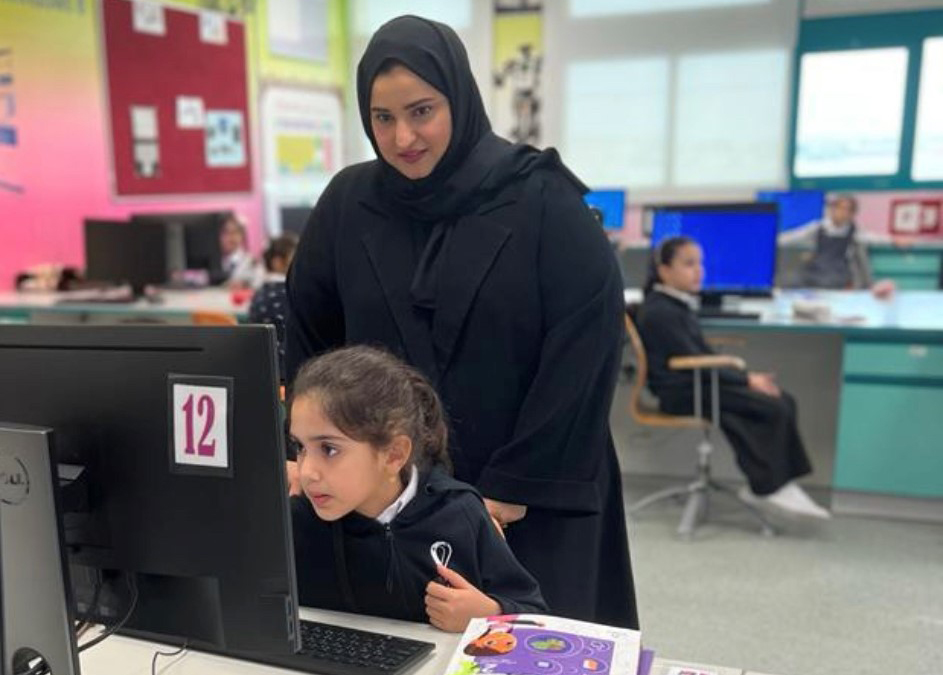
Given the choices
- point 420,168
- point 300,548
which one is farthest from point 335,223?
point 300,548

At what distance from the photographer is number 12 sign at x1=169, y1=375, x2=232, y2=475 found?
2.58 ft

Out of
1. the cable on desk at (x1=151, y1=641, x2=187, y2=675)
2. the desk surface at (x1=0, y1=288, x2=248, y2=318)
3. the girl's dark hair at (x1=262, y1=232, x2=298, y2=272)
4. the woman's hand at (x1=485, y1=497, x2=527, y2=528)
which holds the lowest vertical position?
the cable on desk at (x1=151, y1=641, x2=187, y2=675)

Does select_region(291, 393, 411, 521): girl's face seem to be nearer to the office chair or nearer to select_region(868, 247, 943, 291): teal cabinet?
the office chair

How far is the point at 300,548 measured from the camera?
3.95ft

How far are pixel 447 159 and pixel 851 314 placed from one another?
2734mm

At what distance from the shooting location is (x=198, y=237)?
4.90 metres

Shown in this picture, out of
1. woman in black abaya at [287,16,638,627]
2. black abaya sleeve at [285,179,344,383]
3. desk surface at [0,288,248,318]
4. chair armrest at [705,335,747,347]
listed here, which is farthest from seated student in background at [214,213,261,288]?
woman in black abaya at [287,16,638,627]

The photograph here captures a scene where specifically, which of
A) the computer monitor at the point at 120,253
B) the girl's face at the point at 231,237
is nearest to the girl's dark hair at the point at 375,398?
the computer monitor at the point at 120,253

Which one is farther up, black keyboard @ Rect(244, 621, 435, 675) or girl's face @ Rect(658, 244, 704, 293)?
girl's face @ Rect(658, 244, 704, 293)

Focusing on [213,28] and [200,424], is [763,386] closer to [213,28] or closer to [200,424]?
[200,424]

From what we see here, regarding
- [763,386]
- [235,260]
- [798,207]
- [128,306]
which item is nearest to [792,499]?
[763,386]

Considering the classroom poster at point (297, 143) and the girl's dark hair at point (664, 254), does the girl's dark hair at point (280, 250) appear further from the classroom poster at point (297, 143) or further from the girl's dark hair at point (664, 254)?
the classroom poster at point (297, 143)

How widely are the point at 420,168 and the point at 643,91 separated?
671cm

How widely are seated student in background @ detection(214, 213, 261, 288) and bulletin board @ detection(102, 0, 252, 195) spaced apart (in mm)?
802
